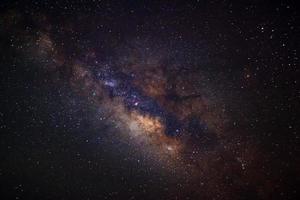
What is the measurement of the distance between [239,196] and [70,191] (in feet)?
19.5

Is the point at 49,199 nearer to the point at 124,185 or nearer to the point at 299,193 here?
the point at 124,185

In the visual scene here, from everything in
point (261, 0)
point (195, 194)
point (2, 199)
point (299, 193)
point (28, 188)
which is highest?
point (261, 0)

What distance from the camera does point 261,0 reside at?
6848 millimetres

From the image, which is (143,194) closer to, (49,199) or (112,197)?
(112,197)

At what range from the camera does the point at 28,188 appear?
31.7 ft

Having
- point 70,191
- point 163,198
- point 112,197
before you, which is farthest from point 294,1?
point 70,191

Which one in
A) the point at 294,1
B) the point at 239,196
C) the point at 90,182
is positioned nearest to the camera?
the point at 294,1

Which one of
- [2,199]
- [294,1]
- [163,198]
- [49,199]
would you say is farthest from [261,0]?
[2,199]

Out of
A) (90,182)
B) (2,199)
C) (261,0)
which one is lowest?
(2,199)

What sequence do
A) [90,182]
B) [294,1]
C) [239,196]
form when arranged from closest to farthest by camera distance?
1. [294,1]
2. [239,196]
3. [90,182]

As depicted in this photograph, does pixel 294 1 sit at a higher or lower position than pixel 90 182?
higher

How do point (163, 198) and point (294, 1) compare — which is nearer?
point (294, 1)

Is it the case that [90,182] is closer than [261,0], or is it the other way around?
[261,0]

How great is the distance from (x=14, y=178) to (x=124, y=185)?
13.1ft
